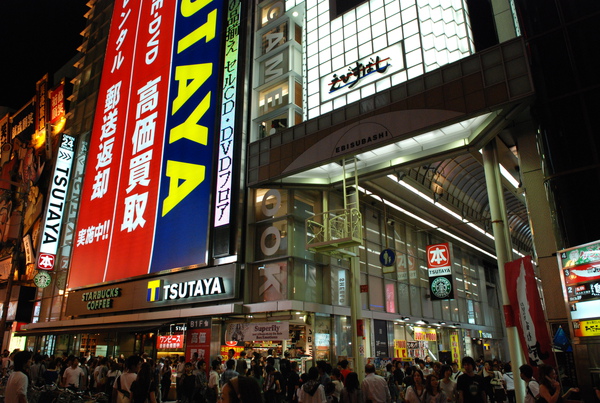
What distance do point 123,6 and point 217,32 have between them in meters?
15.5

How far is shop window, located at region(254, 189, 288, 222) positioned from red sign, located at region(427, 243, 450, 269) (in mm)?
7856

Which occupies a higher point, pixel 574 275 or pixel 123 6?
Result: pixel 123 6

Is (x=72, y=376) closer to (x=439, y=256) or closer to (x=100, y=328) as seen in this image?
(x=100, y=328)

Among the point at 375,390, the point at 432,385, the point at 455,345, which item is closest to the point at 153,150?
the point at 375,390

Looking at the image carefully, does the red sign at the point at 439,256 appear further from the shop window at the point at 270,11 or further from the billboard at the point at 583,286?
the shop window at the point at 270,11

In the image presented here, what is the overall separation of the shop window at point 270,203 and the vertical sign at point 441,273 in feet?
25.8

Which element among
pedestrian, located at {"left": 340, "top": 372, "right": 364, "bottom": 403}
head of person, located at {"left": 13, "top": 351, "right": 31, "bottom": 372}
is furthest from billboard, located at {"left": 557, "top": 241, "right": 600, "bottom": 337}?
head of person, located at {"left": 13, "top": 351, "right": 31, "bottom": 372}

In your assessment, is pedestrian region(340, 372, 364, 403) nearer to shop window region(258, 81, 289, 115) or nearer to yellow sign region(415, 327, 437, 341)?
shop window region(258, 81, 289, 115)

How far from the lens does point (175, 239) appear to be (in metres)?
21.7

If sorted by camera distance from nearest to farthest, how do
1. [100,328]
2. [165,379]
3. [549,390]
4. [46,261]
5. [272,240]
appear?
[549,390], [165,379], [272,240], [100,328], [46,261]

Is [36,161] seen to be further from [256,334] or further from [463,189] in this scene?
[463,189]

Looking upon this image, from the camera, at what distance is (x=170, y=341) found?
67.3 ft

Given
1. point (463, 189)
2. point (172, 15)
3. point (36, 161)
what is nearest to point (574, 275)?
point (463, 189)

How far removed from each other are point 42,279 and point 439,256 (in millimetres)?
25162
